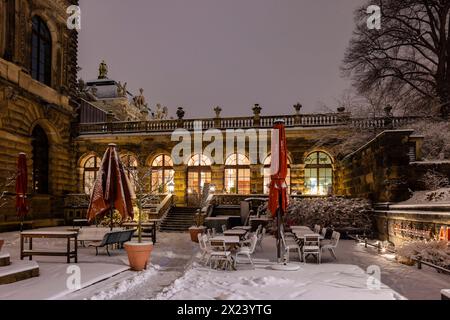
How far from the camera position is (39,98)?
2375 centimetres

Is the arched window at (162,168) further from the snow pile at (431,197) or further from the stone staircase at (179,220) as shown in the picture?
the snow pile at (431,197)

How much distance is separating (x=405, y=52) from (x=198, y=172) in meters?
14.8

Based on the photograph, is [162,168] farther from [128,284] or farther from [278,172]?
[128,284]

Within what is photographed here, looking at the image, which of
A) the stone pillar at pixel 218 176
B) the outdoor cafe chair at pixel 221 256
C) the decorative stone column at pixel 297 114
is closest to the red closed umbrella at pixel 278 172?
the outdoor cafe chair at pixel 221 256

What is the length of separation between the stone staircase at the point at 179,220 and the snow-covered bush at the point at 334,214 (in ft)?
20.3

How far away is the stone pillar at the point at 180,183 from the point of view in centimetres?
2855

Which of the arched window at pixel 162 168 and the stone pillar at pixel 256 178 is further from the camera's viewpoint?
the arched window at pixel 162 168

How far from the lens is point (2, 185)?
2025cm

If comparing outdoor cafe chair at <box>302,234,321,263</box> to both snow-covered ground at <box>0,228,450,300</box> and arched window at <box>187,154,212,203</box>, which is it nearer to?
snow-covered ground at <box>0,228,450,300</box>

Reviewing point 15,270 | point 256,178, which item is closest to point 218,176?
point 256,178

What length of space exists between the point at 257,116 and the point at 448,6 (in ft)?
40.9

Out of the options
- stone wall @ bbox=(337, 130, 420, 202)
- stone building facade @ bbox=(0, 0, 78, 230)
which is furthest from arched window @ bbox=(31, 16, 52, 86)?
stone wall @ bbox=(337, 130, 420, 202)

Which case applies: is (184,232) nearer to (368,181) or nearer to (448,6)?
(368,181)

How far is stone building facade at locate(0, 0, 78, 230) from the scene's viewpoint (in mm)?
21062
